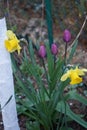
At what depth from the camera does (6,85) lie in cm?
194

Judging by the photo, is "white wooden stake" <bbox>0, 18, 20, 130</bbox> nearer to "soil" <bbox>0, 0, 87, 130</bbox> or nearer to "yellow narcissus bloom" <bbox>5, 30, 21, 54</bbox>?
"yellow narcissus bloom" <bbox>5, 30, 21, 54</bbox>

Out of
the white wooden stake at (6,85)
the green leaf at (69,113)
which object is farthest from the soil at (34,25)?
the white wooden stake at (6,85)

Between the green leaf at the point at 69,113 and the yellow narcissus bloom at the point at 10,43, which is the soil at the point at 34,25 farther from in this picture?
the yellow narcissus bloom at the point at 10,43

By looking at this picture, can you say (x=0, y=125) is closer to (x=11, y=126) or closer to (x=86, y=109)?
(x=11, y=126)

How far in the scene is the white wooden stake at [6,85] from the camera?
6.08 feet

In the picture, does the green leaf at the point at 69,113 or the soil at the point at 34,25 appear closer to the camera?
the green leaf at the point at 69,113

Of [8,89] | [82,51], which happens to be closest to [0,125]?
[8,89]

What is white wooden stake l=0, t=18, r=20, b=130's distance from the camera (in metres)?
1.85

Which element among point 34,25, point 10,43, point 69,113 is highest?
point 10,43

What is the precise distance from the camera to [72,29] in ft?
10.7

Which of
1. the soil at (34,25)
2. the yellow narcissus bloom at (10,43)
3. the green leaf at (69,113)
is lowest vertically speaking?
the green leaf at (69,113)

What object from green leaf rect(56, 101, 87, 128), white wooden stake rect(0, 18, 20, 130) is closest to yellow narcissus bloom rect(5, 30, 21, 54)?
white wooden stake rect(0, 18, 20, 130)

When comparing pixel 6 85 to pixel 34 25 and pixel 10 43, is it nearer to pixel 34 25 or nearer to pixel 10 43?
pixel 10 43

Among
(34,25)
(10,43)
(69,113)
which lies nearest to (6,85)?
(10,43)
